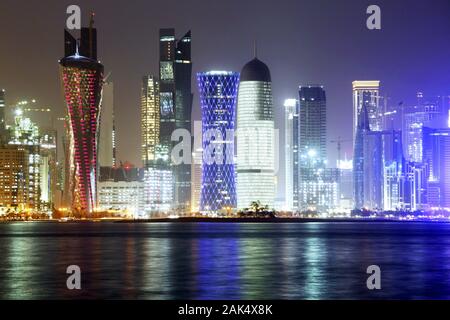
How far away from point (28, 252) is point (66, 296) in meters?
52.1

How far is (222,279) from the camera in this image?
64.7 m

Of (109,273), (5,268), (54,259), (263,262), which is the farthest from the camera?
(54,259)

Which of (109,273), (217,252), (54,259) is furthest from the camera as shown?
(217,252)

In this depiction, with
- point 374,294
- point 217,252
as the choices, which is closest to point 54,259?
point 217,252

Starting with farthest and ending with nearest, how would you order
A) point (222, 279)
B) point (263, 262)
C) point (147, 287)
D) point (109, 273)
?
point (263, 262), point (109, 273), point (222, 279), point (147, 287)

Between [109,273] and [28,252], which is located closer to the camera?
[109,273]
